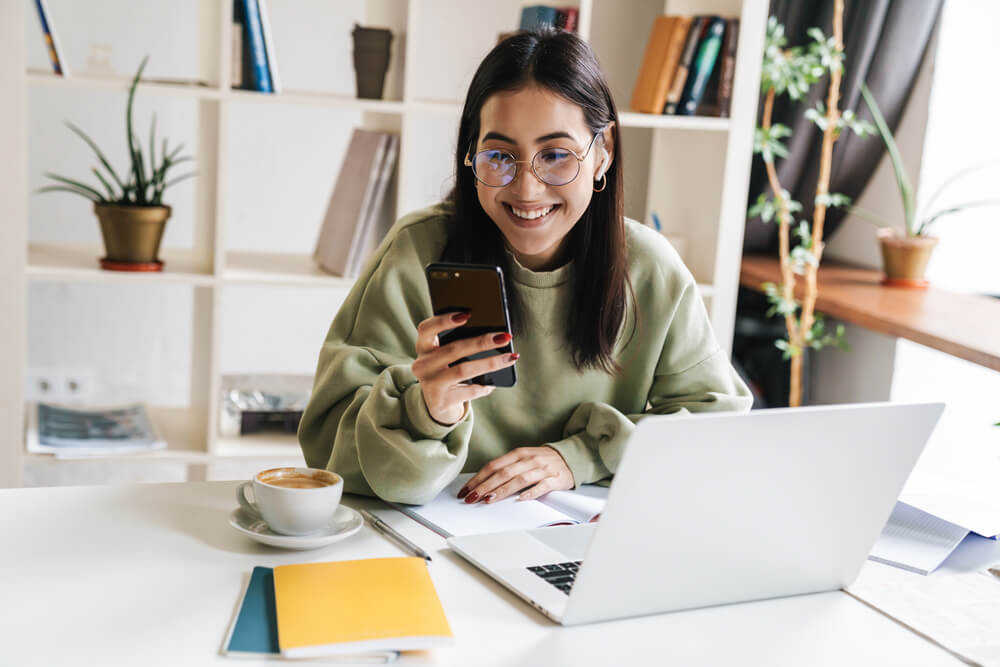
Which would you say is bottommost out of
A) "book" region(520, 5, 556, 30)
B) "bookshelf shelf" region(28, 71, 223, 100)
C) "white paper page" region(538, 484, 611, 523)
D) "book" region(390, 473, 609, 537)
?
"white paper page" region(538, 484, 611, 523)

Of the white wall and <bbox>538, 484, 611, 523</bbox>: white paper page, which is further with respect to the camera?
the white wall

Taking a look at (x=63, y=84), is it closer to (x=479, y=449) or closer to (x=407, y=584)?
(x=479, y=449)

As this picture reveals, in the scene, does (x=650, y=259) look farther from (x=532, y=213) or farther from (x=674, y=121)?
(x=674, y=121)

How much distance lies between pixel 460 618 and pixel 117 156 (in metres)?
2.51

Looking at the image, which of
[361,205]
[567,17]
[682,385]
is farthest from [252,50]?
[682,385]

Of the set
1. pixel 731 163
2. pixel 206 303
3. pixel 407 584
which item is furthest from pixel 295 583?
pixel 731 163

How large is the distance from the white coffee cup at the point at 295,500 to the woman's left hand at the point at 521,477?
0.23 metres

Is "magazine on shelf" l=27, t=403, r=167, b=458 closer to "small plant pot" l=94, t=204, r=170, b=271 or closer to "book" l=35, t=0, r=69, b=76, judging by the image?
"small plant pot" l=94, t=204, r=170, b=271

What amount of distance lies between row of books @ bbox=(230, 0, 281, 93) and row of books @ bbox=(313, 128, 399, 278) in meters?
0.27

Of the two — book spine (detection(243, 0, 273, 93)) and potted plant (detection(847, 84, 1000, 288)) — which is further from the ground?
book spine (detection(243, 0, 273, 93))

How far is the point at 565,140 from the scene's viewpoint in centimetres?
135

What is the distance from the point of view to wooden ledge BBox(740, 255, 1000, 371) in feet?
7.35

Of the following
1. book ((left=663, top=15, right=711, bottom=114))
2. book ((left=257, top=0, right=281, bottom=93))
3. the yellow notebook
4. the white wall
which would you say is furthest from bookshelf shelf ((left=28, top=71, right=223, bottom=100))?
the yellow notebook

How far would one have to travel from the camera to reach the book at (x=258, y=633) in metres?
0.83
